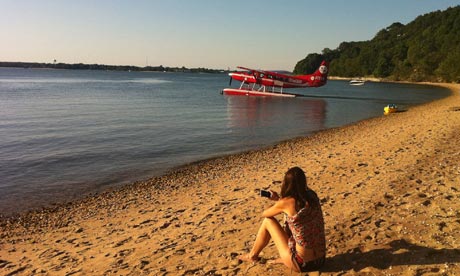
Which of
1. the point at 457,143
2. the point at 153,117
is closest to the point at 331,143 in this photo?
the point at 457,143

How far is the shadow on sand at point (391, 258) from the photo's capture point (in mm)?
5297

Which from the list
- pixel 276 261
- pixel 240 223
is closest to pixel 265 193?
pixel 276 261

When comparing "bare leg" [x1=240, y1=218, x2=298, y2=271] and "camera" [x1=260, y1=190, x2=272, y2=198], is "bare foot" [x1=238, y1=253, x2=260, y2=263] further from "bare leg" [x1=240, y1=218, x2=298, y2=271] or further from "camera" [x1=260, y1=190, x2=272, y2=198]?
"camera" [x1=260, y1=190, x2=272, y2=198]

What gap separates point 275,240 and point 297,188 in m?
1.05

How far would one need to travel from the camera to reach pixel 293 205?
485cm

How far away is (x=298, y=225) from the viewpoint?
16.2 ft

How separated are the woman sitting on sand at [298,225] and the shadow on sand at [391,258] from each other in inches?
16.2

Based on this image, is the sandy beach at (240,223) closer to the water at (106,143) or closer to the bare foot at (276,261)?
the bare foot at (276,261)

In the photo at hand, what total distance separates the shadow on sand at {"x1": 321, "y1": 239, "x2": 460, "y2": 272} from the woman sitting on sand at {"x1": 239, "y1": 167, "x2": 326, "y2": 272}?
0.41 meters

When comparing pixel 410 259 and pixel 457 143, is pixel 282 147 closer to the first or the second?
pixel 457 143

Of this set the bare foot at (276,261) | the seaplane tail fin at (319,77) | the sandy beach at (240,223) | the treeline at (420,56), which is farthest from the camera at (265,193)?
the treeline at (420,56)

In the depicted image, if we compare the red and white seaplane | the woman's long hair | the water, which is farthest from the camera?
the red and white seaplane

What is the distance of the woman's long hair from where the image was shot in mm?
4688

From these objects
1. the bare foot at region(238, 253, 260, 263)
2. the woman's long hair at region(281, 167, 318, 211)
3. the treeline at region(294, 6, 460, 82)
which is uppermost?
the treeline at region(294, 6, 460, 82)
